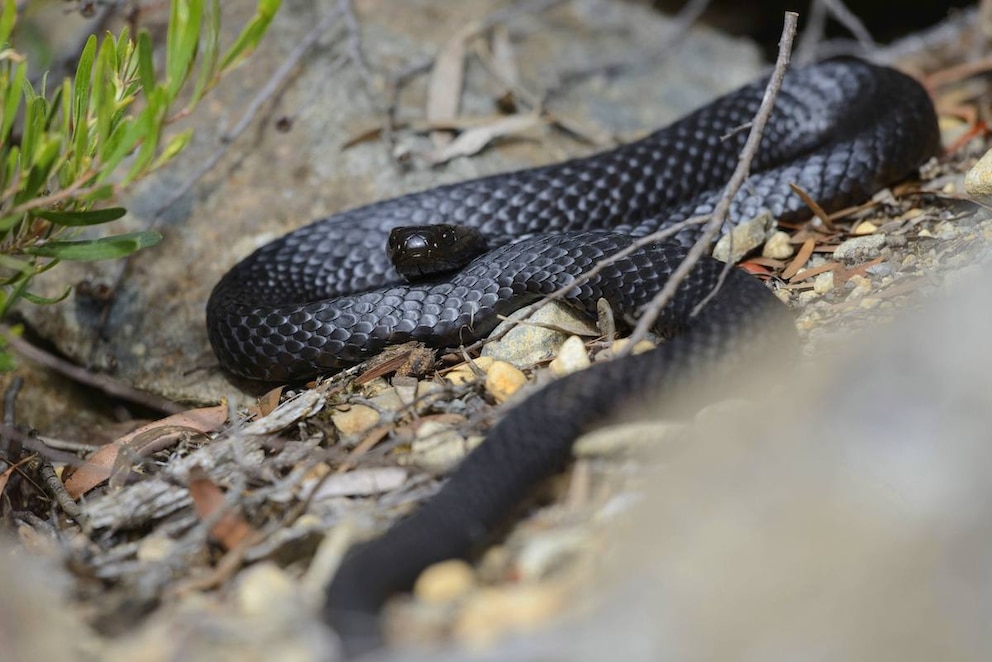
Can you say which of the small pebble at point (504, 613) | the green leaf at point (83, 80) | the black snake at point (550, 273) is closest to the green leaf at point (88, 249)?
the green leaf at point (83, 80)

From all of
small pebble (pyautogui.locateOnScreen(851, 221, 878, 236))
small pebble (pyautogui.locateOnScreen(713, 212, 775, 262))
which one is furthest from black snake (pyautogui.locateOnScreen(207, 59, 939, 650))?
small pebble (pyautogui.locateOnScreen(851, 221, 878, 236))

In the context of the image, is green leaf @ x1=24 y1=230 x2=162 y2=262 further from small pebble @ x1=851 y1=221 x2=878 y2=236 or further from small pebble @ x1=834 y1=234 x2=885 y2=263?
small pebble @ x1=851 y1=221 x2=878 y2=236

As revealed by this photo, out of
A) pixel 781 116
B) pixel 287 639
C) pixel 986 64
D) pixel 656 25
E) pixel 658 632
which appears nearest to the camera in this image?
pixel 658 632

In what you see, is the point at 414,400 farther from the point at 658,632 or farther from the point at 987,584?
the point at 987,584

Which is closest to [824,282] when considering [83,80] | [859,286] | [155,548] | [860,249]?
[859,286]

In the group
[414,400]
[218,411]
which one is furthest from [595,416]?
[218,411]

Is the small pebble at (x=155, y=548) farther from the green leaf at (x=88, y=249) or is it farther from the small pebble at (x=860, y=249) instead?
the small pebble at (x=860, y=249)

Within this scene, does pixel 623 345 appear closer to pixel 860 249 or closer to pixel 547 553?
pixel 547 553
